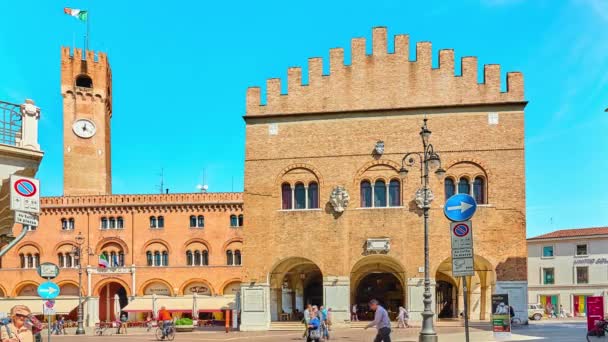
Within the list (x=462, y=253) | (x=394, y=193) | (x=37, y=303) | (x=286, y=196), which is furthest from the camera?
(x=37, y=303)

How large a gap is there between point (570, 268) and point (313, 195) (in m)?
31.9

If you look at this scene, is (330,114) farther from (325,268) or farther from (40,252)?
(40,252)

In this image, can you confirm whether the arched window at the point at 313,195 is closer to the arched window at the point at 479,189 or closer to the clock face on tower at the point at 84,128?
the arched window at the point at 479,189

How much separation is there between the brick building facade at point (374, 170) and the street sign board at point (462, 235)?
17.7 meters


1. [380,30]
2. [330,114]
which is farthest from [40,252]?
[380,30]

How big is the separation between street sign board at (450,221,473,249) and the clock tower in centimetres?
4849

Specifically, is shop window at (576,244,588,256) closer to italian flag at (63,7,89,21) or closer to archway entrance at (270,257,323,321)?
archway entrance at (270,257,323,321)

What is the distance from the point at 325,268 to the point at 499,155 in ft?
31.1

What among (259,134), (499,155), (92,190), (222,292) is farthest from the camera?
(92,190)

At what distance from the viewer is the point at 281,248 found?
3044cm

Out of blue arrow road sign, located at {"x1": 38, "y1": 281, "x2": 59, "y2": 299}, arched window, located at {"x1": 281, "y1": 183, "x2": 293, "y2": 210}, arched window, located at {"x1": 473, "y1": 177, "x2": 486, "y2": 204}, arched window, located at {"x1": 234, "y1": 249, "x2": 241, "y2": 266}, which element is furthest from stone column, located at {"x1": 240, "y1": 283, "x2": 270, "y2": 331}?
arched window, located at {"x1": 234, "y1": 249, "x2": 241, "y2": 266}

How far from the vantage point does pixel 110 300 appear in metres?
50.1

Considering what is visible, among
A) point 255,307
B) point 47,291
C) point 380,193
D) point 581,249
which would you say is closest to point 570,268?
point 581,249

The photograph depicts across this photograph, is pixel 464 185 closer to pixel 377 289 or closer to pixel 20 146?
pixel 377 289
